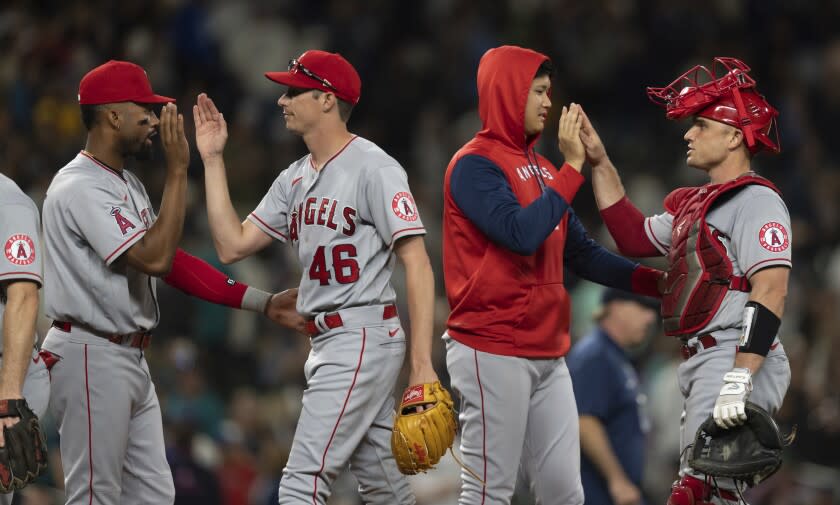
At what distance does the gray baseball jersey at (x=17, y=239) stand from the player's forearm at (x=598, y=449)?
2.64 m

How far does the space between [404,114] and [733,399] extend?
266 inches

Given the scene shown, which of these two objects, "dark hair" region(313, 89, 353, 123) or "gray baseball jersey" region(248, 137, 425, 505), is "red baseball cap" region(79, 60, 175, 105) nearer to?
"dark hair" region(313, 89, 353, 123)

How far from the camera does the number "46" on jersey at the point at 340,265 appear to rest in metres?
4.79

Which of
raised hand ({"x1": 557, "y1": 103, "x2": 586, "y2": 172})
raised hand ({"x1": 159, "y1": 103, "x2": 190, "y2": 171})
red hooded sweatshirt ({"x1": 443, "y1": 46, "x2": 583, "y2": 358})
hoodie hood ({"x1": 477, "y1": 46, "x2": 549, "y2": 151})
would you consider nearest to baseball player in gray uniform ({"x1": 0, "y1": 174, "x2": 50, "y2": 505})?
raised hand ({"x1": 159, "y1": 103, "x2": 190, "y2": 171})

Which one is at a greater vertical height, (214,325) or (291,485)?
(291,485)

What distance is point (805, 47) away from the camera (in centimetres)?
1077

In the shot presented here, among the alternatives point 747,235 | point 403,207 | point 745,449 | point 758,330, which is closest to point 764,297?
point 758,330

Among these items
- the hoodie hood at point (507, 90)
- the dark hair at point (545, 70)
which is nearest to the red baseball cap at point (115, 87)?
the hoodie hood at point (507, 90)

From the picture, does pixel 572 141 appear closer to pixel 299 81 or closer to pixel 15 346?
pixel 299 81

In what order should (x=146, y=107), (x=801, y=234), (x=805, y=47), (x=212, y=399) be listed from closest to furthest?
1. (x=146, y=107)
2. (x=212, y=399)
3. (x=801, y=234)
4. (x=805, y=47)

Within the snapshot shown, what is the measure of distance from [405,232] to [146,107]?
1148mm

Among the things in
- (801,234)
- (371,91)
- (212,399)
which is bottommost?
(212,399)

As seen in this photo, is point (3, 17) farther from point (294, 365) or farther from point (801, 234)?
point (801, 234)

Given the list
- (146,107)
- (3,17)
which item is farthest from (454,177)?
(3,17)
